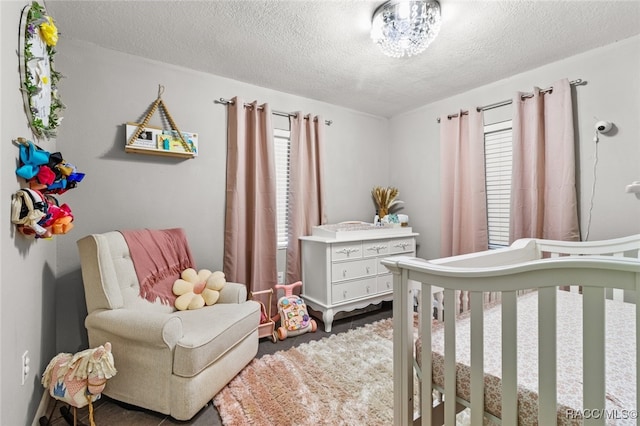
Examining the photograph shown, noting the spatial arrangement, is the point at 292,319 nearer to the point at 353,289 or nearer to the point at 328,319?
the point at 328,319

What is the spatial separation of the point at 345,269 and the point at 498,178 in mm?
1753

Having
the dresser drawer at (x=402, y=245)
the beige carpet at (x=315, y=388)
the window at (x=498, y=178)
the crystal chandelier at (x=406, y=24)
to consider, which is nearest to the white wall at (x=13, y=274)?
the beige carpet at (x=315, y=388)

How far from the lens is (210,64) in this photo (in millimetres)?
2422

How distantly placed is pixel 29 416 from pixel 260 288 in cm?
161

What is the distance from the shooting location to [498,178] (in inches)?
110

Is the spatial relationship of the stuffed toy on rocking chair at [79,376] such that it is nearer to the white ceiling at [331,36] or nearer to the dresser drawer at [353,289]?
the dresser drawer at [353,289]

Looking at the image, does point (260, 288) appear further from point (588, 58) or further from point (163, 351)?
point (588, 58)

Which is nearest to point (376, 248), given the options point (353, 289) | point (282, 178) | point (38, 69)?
point (353, 289)

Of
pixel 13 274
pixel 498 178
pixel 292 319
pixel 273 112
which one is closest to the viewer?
pixel 13 274

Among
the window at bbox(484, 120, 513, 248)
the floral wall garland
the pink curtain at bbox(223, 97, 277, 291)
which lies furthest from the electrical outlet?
the window at bbox(484, 120, 513, 248)

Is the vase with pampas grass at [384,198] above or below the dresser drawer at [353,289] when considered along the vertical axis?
above

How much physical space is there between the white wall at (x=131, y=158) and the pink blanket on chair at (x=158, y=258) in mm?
247

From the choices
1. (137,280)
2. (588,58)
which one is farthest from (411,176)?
(137,280)

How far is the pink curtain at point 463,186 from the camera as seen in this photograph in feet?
9.27
